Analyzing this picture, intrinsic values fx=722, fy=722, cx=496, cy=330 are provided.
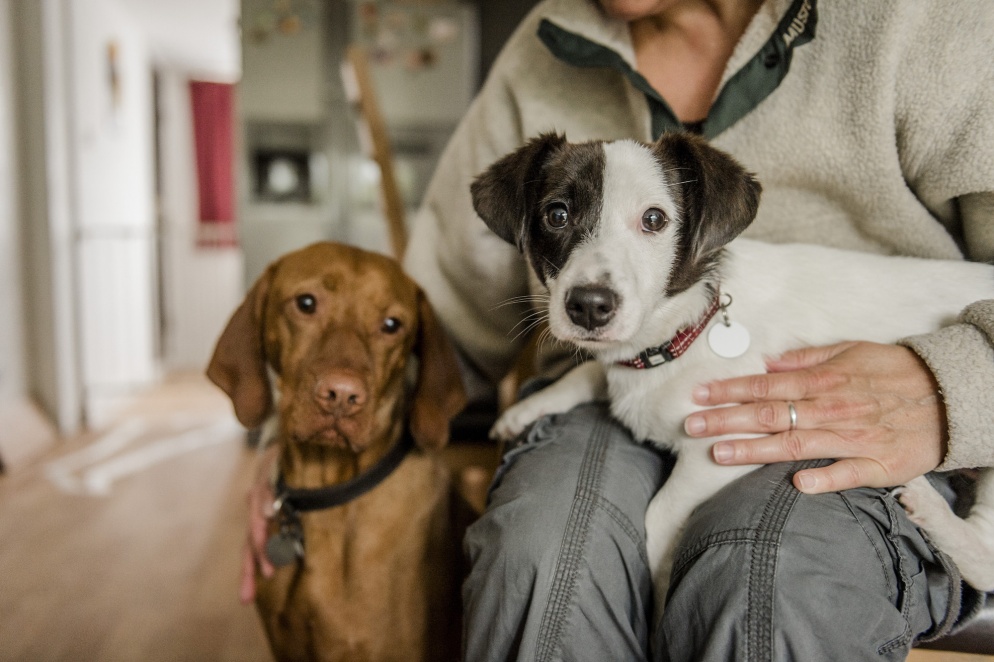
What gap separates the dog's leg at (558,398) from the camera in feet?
3.91

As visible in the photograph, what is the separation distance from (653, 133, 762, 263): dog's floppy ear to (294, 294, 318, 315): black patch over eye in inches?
23.9

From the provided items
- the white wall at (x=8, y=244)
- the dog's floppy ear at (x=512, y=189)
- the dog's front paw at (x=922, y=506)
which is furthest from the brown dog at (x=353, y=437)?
the white wall at (x=8, y=244)

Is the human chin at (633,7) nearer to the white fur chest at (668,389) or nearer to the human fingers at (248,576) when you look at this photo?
the white fur chest at (668,389)

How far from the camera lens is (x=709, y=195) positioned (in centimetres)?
96

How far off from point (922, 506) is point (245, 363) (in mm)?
1043

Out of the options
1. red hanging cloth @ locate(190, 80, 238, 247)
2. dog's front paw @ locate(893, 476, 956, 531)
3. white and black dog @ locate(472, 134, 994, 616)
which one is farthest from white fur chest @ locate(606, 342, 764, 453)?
red hanging cloth @ locate(190, 80, 238, 247)

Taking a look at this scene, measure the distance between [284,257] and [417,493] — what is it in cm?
48

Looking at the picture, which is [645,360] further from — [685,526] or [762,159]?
[762,159]

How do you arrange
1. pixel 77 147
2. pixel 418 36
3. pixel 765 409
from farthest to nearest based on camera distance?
pixel 418 36 → pixel 77 147 → pixel 765 409

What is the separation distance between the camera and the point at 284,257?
1.28 m

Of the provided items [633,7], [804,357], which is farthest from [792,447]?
[633,7]

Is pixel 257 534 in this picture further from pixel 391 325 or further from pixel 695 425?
pixel 695 425

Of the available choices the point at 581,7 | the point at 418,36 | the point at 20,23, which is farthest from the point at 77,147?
the point at 581,7

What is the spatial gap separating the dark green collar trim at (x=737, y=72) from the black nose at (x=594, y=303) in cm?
40
